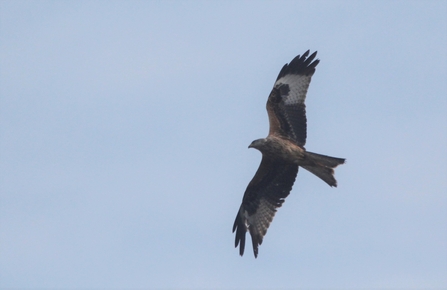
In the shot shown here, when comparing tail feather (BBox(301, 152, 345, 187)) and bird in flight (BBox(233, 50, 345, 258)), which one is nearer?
tail feather (BBox(301, 152, 345, 187))

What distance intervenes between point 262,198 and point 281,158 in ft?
4.44

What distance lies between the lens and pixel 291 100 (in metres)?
14.0

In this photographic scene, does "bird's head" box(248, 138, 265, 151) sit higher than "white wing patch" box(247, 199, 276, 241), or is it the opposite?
"bird's head" box(248, 138, 265, 151)

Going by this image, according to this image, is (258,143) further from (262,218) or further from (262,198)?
(262,218)

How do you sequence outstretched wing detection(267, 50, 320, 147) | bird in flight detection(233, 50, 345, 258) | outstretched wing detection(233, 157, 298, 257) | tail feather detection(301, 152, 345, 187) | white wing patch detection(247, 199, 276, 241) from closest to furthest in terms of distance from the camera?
tail feather detection(301, 152, 345, 187), bird in flight detection(233, 50, 345, 258), outstretched wing detection(267, 50, 320, 147), outstretched wing detection(233, 157, 298, 257), white wing patch detection(247, 199, 276, 241)

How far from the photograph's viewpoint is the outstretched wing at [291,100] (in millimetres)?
13859

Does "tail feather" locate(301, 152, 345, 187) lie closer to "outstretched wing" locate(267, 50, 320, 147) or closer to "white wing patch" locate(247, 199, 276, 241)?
"outstretched wing" locate(267, 50, 320, 147)

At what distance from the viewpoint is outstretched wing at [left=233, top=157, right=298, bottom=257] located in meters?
14.4

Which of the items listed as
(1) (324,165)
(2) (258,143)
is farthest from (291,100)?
(1) (324,165)

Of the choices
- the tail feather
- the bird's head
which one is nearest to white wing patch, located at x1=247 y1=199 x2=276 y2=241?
the bird's head

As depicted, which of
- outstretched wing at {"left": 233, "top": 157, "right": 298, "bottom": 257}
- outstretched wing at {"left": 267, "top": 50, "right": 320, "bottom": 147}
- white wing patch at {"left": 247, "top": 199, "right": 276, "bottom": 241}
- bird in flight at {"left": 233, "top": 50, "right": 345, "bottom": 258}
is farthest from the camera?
white wing patch at {"left": 247, "top": 199, "right": 276, "bottom": 241}

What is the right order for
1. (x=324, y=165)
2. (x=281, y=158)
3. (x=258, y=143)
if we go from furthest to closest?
(x=281, y=158) → (x=258, y=143) → (x=324, y=165)

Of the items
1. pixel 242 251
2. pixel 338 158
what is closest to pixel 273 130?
pixel 338 158

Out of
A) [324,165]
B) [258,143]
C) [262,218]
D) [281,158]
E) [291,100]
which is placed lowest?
[262,218]
